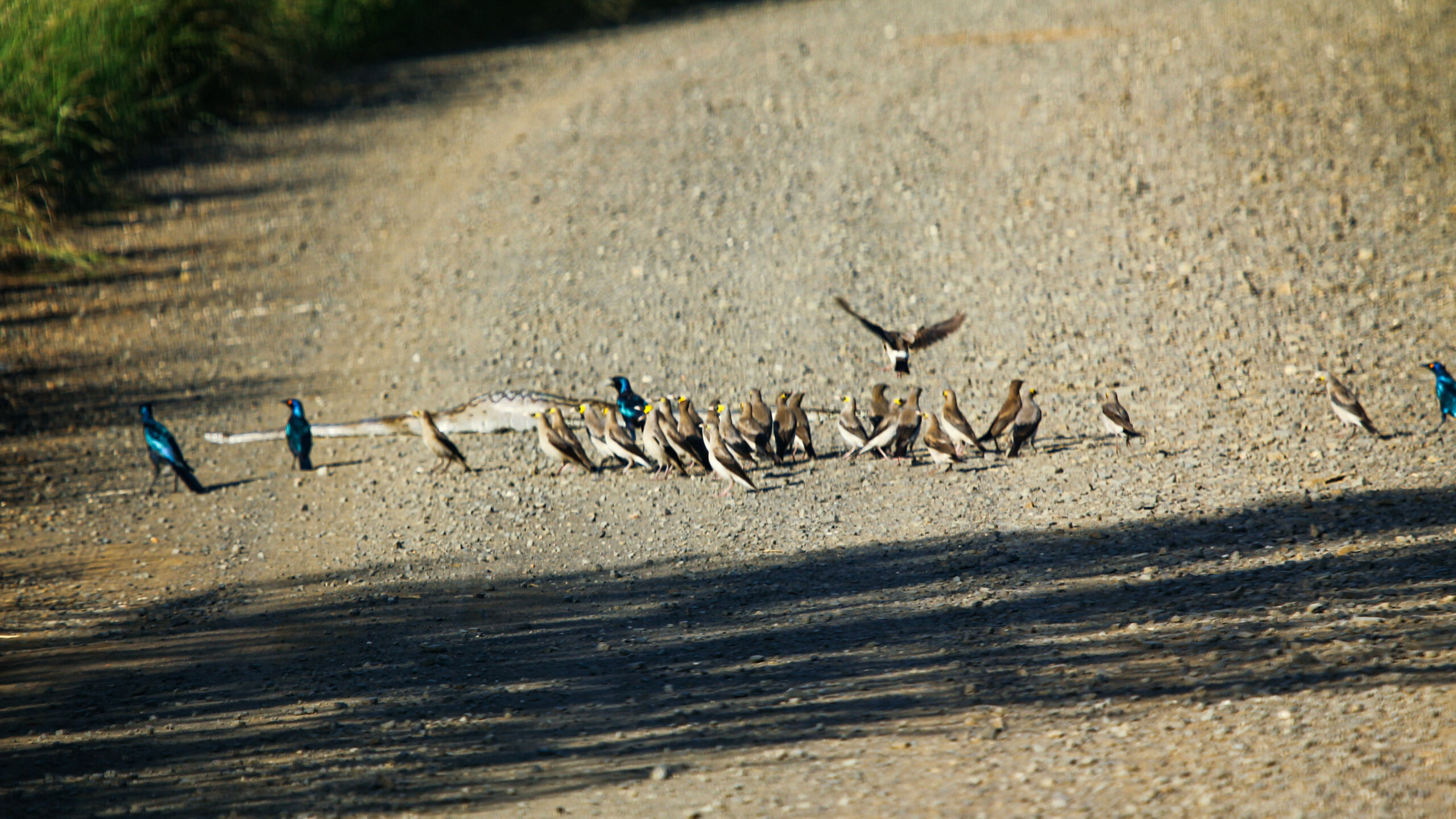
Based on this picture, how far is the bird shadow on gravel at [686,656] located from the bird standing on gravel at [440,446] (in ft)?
5.63

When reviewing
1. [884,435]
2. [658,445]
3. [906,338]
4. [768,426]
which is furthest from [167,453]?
[906,338]

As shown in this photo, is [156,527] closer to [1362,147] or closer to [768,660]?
[768,660]

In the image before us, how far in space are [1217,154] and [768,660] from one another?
31.5ft

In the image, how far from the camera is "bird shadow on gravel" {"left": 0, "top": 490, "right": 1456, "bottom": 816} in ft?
15.6

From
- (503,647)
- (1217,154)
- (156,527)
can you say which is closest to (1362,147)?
(1217,154)

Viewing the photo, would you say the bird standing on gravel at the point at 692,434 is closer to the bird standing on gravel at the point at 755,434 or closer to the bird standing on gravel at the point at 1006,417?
the bird standing on gravel at the point at 755,434

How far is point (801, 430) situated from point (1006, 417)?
1.43m

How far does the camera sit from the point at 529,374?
33.3 ft

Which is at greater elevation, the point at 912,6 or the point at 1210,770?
the point at 912,6

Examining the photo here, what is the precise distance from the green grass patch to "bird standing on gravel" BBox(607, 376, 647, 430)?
709 centimetres

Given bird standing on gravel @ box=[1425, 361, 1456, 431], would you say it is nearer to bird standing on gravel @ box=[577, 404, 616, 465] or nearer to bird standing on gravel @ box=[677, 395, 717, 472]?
bird standing on gravel @ box=[677, 395, 717, 472]

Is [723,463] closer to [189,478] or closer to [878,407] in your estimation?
[878,407]

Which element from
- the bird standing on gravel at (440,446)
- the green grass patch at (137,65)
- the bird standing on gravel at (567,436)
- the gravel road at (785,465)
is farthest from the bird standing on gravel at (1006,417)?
the green grass patch at (137,65)

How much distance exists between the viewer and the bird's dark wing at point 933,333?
9.54 m
